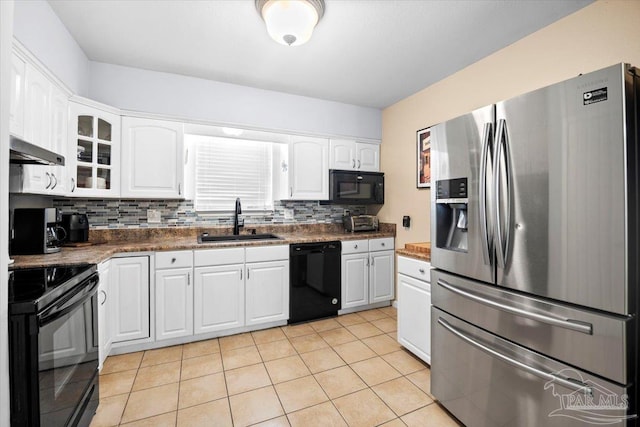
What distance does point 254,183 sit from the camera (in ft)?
11.3

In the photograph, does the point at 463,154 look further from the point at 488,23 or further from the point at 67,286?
the point at 67,286

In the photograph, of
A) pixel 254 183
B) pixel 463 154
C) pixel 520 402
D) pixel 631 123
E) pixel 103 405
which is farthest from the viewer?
pixel 254 183

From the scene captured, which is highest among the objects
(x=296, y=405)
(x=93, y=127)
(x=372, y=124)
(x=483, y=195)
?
(x=372, y=124)

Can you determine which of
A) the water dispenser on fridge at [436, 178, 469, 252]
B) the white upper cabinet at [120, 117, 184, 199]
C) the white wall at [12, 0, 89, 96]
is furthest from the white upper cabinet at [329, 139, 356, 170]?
the white wall at [12, 0, 89, 96]

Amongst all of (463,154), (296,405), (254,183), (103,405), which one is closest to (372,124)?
(254,183)

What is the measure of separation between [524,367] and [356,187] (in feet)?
8.52

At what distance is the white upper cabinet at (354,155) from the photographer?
361 cm

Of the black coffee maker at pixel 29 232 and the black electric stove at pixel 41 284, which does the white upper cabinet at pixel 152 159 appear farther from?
the black electric stove at pixel 41 284

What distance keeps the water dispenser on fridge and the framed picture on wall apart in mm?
1319

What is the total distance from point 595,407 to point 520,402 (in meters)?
0.29

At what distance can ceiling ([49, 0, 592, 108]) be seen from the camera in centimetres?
190

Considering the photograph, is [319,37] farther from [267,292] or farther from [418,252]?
[267,292]

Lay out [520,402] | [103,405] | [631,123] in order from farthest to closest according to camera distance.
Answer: [103,405] < [520,402] < [631,123]

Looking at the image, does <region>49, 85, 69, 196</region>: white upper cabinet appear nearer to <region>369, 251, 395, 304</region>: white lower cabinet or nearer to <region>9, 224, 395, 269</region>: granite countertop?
<region>9, 224, 395, 269</region>: granite countertop
